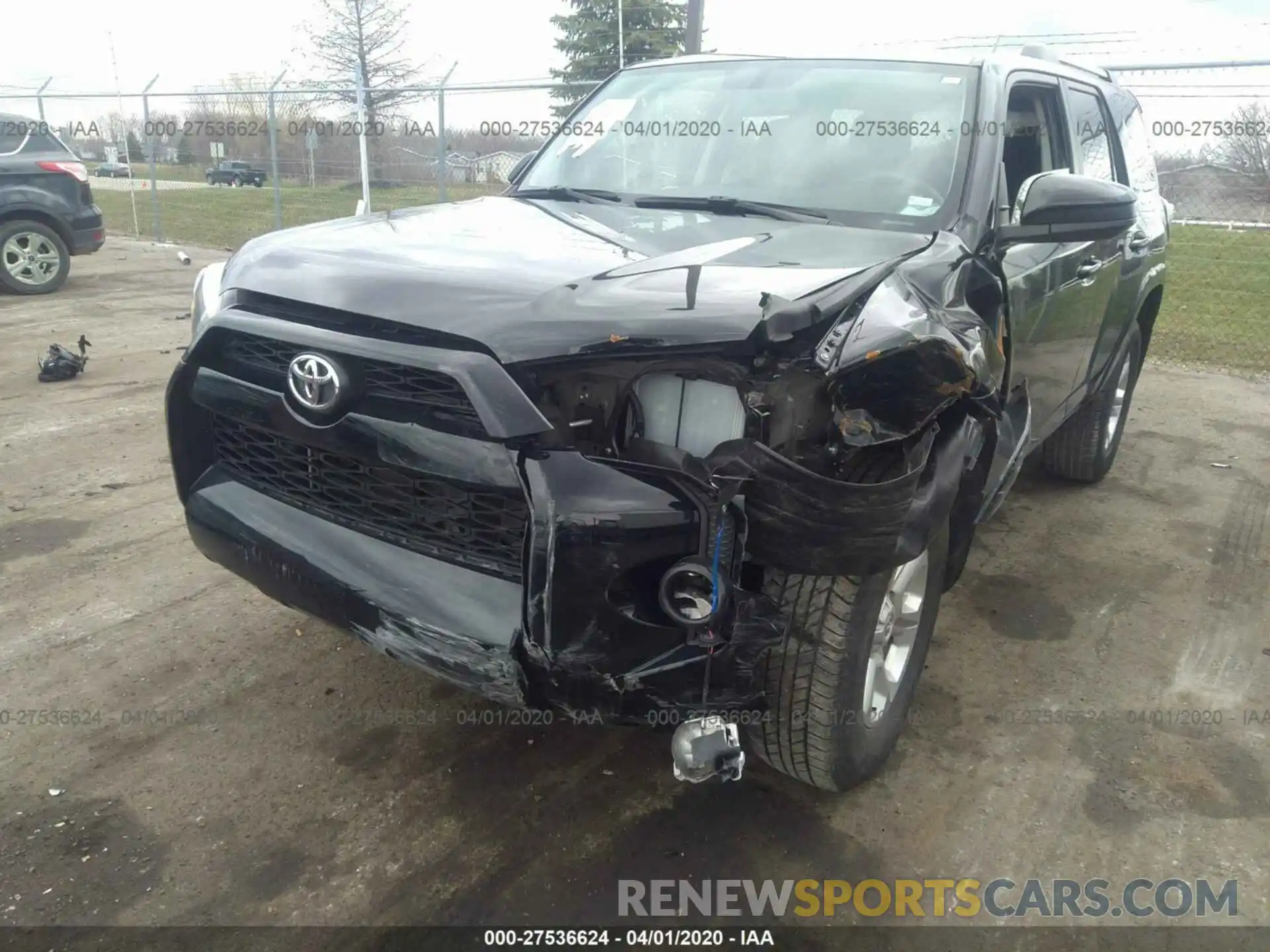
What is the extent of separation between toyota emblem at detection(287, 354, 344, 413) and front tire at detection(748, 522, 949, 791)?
41.1 inches

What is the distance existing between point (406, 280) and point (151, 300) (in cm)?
913

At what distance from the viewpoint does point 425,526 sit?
2258 millimetres

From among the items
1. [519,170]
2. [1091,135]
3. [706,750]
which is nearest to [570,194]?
[519,170]

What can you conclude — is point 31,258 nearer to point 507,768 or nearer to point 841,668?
point 507,768

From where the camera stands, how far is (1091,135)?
13.6 feet

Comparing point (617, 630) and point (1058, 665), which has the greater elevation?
point (617, 630)

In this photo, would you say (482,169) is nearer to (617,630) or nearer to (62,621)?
(62,621)

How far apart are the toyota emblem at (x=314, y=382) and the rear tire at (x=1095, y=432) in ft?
12.2

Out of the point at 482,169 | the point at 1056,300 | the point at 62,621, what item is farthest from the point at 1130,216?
the point at 482,169

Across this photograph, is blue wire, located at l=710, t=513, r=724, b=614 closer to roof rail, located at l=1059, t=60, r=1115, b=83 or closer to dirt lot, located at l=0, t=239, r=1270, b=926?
dirt lot, located at l=0, t=239, r=1270, b=926

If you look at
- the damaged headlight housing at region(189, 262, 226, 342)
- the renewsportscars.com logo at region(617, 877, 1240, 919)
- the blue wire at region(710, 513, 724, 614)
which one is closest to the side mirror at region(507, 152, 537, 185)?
the damaged headlight housing at region(189, 262, 226, 342)

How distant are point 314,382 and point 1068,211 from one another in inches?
81.1

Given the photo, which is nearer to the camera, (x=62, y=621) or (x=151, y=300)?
(x=62, y=621)

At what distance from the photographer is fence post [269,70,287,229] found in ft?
41.8
